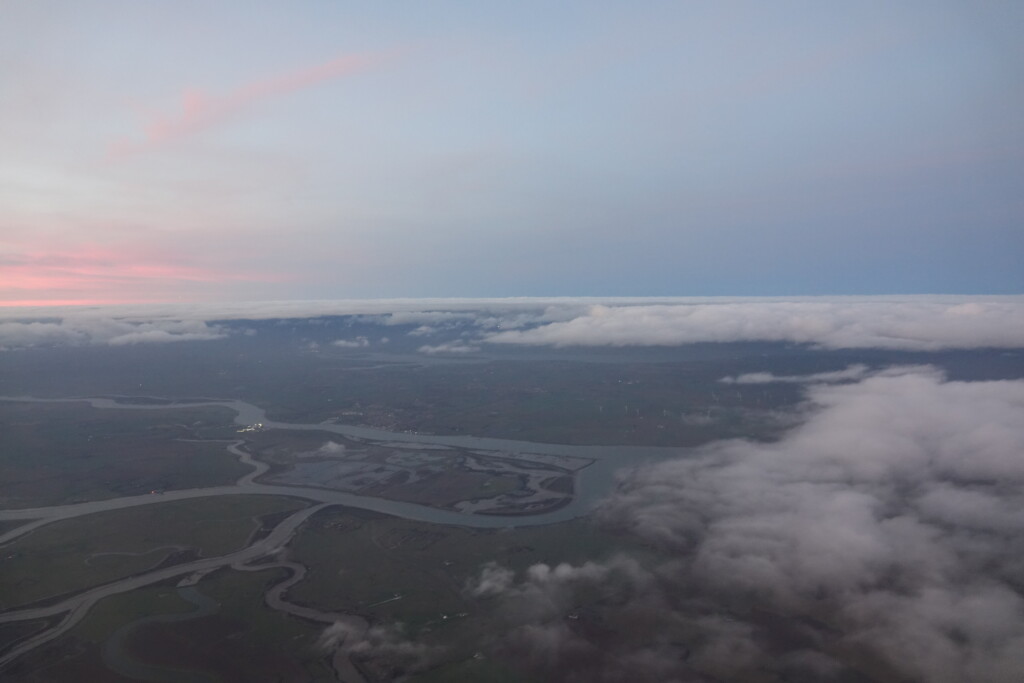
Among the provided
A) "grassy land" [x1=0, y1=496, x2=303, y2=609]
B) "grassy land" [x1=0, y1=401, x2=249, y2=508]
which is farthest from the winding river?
"grassy land" [x1=0, y1=401, x2=249, y2=508]

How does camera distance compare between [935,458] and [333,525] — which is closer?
[333,525]

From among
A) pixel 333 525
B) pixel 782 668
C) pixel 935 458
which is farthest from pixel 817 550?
pixel 333 525

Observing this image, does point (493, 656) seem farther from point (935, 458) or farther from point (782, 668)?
point (935, 458)

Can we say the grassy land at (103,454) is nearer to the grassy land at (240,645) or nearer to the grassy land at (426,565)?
the grassy land at (426,565)

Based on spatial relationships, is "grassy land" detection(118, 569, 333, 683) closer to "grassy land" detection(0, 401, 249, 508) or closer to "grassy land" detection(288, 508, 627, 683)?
"grassy land" detection(288, 508, 627, 683)

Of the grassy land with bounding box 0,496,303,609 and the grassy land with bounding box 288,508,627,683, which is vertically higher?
the grassy land with bounding box 288,508,627,683

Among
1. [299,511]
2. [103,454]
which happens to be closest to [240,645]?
[299,511]
